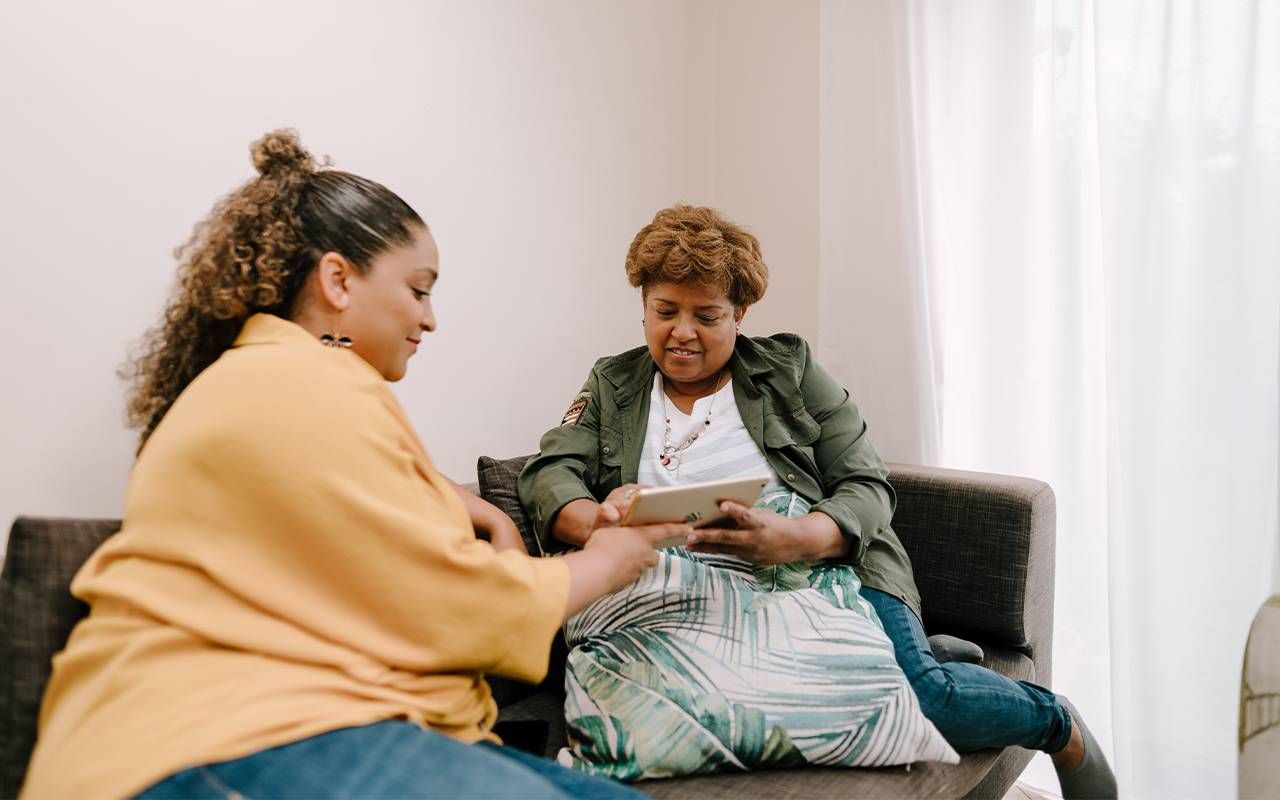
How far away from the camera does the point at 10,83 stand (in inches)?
51.7

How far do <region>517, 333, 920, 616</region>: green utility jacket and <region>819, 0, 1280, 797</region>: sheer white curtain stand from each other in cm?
54

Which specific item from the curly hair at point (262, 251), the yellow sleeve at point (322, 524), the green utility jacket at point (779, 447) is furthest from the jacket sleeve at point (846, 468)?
the curly hair at point (262, 251)

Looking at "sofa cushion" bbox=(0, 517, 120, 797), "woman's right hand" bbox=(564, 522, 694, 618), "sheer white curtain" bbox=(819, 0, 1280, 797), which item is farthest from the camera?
"sheer white curtain" bbox=(819, 0, 1280, 797)

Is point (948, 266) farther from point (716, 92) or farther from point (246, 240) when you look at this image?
point (246, 240)

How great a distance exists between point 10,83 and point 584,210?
4.23ft

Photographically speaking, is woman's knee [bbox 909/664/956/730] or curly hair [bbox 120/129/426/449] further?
woman's knee [bbox 909/664/956/730]

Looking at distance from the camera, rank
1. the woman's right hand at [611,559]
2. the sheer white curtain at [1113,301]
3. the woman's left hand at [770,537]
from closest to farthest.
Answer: the woman's right hand at [611,559]
the woman's left hand at [770,537]
the sheer white curtain at [1113,301]

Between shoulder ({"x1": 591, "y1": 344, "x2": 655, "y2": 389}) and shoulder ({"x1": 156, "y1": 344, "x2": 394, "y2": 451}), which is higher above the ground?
shoulder ({"x1": 156, "y1": 344, "x2": 394, "y2": 451})

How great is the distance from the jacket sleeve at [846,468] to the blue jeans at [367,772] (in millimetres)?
795

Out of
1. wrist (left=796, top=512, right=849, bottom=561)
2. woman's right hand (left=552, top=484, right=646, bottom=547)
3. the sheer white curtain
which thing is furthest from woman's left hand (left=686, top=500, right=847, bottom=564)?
the sheer white curtain

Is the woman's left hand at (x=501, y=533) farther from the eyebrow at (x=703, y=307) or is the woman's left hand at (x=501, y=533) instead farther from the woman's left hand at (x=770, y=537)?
the eyebrow at (x=703, y=307)

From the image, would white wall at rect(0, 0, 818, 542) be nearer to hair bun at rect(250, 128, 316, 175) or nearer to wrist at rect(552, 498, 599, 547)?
hair bun at rect(250, 128, 316, 175)

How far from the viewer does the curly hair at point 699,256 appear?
5.32 feet

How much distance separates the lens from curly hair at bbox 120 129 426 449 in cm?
111
